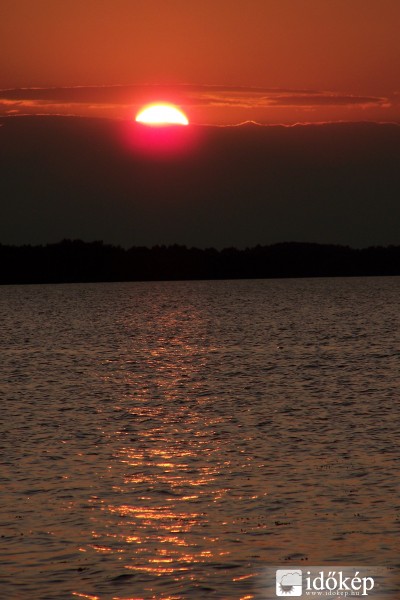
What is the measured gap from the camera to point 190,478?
3122 cm

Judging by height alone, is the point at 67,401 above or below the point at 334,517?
above

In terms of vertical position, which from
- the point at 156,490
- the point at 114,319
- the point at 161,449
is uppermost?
the point at 114,319

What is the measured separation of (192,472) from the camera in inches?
1267

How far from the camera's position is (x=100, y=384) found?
6306 centimetres

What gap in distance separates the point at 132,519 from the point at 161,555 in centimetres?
330

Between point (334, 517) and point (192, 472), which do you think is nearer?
point (334, 517)

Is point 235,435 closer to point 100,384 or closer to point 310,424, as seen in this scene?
point 310,424

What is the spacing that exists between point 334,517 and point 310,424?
1731 cm

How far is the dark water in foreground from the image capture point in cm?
2212

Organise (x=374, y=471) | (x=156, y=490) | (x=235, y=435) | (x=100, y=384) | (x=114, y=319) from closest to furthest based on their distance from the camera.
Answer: (x=156, y=490), (x=374, y=471), (x=235, y=435), (x=100, y=384), (x=114, y=319)

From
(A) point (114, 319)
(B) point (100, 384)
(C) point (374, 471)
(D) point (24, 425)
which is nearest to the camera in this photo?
(C) point (374, 471)

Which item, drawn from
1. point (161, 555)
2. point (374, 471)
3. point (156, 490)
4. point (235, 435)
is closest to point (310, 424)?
point (235, 435)

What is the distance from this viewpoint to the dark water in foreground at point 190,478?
871 inches

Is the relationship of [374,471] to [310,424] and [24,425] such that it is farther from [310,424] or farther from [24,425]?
[24,425]
